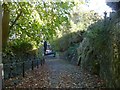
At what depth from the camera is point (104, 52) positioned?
3000 mm

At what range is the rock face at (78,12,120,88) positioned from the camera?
2.56m

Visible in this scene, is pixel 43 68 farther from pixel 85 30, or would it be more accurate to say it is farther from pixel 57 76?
pixel 85 30

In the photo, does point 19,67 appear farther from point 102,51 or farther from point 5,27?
point 102,51

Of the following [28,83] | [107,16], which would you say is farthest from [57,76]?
[107,16]

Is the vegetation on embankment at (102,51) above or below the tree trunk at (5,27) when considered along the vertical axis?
below

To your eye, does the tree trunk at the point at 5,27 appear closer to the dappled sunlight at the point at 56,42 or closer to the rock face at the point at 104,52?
the dappled sunlight at the point at 56,42

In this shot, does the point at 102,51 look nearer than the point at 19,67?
Yes

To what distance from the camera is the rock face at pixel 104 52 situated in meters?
2.56

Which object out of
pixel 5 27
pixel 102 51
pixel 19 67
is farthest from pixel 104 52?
pixel 5 27

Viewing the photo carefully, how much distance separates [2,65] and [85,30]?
1140mm

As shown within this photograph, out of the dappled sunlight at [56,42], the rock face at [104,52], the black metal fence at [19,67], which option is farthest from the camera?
the black metal fence at [19,67]

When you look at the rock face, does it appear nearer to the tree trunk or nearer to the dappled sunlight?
the dappled sunlight

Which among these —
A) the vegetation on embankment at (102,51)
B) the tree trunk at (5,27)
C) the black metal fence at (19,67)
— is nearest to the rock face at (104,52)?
the vegetation on embankment at (102,51)

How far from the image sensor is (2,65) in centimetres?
304
